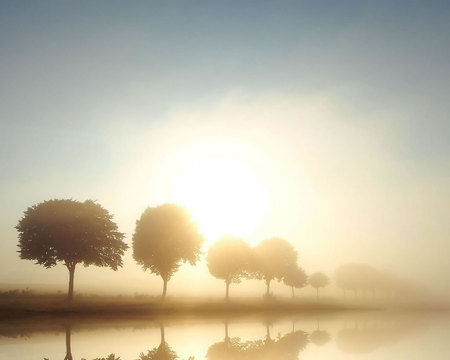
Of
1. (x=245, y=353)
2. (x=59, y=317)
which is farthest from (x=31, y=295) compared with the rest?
(x=245, y=353)

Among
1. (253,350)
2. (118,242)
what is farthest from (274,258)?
(253,350)

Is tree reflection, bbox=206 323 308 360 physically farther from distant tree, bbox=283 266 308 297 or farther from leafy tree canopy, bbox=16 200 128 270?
distant tree, bbox=283 266 308 297

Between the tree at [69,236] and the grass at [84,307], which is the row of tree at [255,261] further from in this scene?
the tree at [69,236]

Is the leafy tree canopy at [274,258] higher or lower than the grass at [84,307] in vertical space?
higher

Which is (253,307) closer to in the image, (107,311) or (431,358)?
(107,311)

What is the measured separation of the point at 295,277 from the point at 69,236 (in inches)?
3336

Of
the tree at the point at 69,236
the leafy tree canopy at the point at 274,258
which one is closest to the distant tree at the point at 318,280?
the leafy tree canopy at the point at 274,258

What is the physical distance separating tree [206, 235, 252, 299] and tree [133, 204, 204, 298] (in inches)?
958

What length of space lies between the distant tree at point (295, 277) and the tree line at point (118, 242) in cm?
1574

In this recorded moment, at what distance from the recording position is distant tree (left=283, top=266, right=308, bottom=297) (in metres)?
120

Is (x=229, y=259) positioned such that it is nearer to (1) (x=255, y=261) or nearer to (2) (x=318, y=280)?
(1) (x=255, y=261)

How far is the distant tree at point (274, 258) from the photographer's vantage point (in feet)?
367

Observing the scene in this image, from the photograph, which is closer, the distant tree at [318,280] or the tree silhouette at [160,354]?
the tree silhouette at [160,354]

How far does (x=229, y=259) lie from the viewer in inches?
3802
